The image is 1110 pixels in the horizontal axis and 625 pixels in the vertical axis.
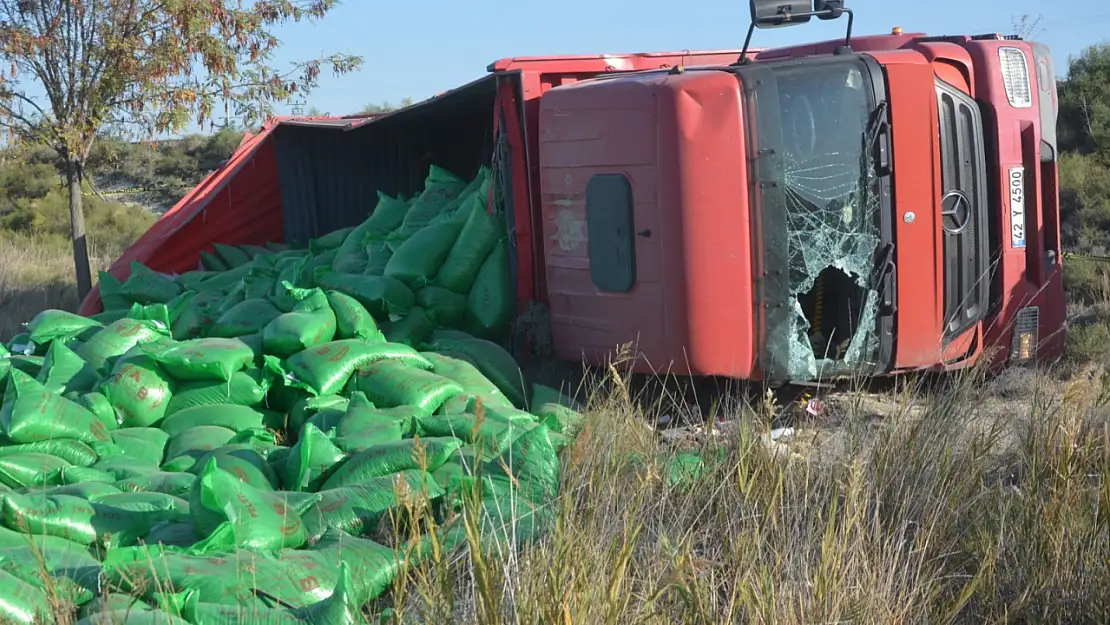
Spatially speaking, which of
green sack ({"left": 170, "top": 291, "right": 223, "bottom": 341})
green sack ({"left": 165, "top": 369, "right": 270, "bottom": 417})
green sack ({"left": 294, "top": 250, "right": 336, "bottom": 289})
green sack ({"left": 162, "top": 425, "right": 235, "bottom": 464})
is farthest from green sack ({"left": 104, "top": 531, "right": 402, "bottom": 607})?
green sack ({"left": 294, "top": 250, "right": 336, "bottom": 289})

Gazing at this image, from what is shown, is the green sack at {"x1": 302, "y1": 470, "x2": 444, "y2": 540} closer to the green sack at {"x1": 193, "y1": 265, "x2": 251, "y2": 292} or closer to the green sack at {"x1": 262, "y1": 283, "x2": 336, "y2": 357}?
the green sack at {"x1": 262, "y1": 283, "x2": 336, "y2": 357}

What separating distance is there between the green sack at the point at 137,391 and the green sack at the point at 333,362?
1.63 feet

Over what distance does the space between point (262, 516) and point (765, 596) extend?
1.56m

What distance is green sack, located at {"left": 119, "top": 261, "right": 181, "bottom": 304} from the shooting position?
7.21 m

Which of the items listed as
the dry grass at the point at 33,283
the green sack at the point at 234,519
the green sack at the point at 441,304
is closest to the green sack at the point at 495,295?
the green sack at the point at 441,304

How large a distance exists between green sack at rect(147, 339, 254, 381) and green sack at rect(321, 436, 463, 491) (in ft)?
4.25

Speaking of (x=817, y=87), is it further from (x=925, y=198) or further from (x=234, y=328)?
(x=234, y=328)

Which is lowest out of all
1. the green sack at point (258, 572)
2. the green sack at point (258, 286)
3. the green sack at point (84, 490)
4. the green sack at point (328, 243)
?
the green sack at point (258, 572)

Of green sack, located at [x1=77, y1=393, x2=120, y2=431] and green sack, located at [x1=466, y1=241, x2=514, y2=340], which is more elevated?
green sack, located at [x1=466, y1=241, x2=514, y2=340]

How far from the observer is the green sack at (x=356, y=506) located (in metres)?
3.41

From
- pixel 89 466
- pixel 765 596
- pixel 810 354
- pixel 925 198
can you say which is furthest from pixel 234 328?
pixel 765 596

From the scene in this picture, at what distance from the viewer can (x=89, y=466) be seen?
166 inches

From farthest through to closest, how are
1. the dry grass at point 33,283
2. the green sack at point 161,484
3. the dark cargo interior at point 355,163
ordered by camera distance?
the dark cargo interior at point 355,163 → the dry grass at point 33,283 → the green sack at point 161,484

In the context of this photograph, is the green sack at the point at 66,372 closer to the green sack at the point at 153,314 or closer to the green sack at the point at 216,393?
the green sack at the point at 216,393
